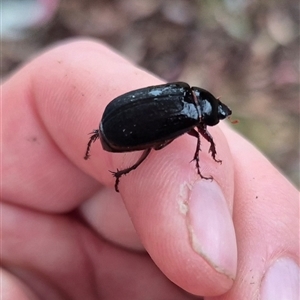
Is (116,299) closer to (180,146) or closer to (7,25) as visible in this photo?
(180,146)

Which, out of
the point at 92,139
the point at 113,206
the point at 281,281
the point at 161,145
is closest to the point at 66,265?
the point at 113,206

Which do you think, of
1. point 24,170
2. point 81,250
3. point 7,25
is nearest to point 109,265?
point 81,250

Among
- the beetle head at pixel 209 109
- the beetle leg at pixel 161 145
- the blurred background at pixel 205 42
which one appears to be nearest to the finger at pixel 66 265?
the beetle leg at pixel 161 145

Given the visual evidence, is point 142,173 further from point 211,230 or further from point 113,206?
point 113,206

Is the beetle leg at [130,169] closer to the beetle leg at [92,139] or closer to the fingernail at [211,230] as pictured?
the beetle leg at [92,139]

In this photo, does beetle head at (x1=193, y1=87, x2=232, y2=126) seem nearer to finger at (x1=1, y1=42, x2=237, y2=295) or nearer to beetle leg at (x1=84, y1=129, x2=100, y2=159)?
finger at (x1=1, y1=42, x2=237, y2=295)
